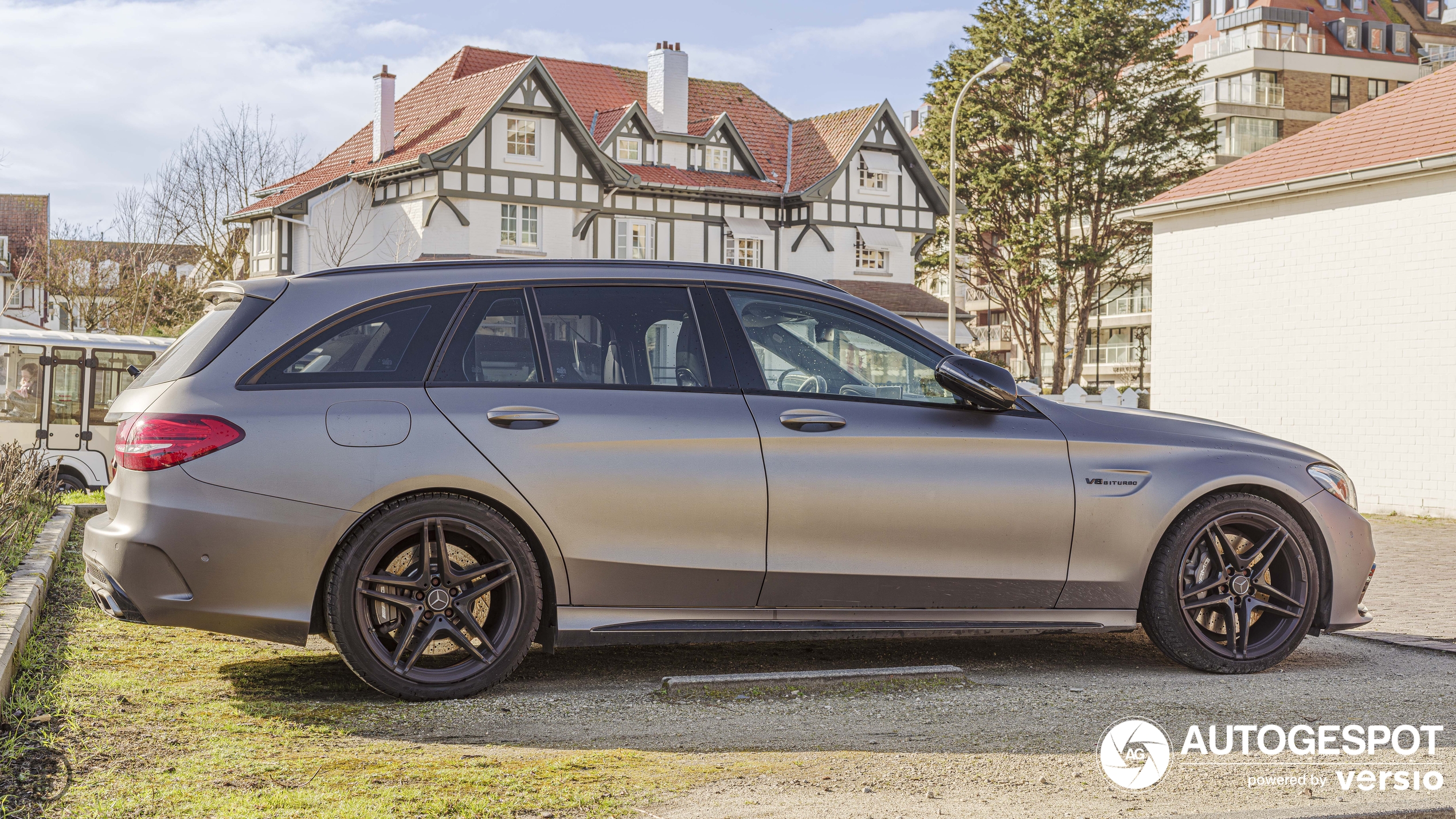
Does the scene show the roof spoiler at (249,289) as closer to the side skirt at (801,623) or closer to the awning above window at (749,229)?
the side skirt at (801,623)

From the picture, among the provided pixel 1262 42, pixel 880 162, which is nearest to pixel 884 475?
pixel 880 162

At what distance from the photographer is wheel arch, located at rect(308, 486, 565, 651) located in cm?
496

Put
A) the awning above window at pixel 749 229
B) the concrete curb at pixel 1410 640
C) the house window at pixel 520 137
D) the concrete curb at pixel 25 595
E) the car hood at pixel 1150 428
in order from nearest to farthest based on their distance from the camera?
the concrete curb at pixel 25 595 → the car hood at pixel 1150 428 → the concrete curb at pixel 1410 640 → the house window at pixel 520 137 → the awning above window at pixel 749 229

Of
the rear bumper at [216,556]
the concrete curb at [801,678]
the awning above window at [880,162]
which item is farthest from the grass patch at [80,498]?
the awning above window at [880,162]

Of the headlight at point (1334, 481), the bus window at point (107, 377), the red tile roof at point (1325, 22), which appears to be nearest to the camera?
the headlight at point (1334, 481)

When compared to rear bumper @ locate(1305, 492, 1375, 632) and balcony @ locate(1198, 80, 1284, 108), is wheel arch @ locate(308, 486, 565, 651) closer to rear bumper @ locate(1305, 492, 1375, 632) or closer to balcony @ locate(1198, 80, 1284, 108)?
rear bumper @ locate(1305, 492, 1375, 632)

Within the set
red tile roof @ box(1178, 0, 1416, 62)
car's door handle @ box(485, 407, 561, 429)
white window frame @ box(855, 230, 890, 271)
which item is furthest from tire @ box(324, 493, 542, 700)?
red tile roof @ box(1178, 0, 1416, 62)

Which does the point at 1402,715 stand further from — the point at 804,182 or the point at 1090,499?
the point at 804,182

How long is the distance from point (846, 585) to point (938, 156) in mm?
41229

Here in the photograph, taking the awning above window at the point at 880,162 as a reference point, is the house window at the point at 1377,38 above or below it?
above

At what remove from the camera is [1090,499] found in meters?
5.63

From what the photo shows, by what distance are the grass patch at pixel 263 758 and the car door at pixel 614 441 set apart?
923mm

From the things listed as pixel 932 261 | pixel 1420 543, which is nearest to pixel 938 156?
pixel 932 261

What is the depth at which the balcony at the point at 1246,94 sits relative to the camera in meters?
67.5
